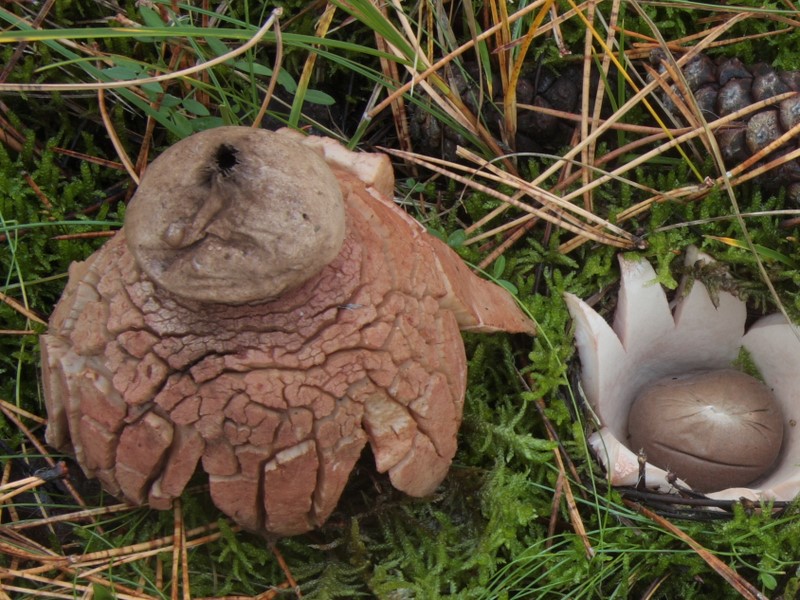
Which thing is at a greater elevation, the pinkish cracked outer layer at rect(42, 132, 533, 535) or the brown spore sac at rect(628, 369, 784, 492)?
the pinkish cracked outer layer at rect(42, 132, 533, 535)

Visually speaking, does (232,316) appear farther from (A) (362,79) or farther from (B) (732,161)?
(B) (732,161)

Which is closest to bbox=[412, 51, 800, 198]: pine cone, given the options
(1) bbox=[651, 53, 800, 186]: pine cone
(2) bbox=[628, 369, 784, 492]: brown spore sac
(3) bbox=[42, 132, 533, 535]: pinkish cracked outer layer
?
(1) bbox=[651, 53, 800, 186]: pine cone

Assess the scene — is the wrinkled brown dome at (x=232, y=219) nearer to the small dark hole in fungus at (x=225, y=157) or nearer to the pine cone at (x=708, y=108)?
the small dark hole in fungus at (x=225, y=157)

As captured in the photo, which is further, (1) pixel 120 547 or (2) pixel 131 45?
(2) pixel 131 45

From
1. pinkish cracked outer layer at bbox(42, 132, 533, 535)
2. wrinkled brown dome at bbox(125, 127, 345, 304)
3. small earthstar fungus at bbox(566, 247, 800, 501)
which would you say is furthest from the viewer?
small earthstar fungus at bbox(566, 247, 800, 501)

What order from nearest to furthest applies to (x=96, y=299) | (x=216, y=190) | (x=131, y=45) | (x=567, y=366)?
(x=216, y=190) < (x=96, y=299) < (x=567, y=366) < (x=131, y=45)

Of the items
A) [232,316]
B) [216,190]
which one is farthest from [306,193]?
[232,316]

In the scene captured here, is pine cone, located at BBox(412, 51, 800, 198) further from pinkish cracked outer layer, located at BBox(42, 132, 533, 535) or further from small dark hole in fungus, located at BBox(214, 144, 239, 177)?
small dark hole in fungus, located at BBox(214, 144, 239, 177)

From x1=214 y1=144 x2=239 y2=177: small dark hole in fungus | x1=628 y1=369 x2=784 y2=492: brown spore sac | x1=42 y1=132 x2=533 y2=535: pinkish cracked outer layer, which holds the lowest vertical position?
x1=628 y1=369 x2=784 y2=492: brown spore sac
